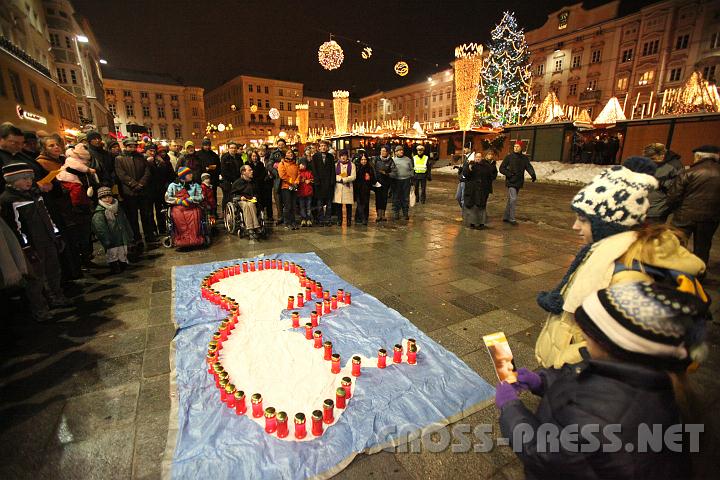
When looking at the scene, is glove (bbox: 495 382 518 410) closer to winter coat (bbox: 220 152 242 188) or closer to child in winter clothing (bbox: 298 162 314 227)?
child in winter clothing (bbox: 298 162 314 227)

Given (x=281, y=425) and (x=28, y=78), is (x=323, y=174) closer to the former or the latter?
(x=281, y=425)

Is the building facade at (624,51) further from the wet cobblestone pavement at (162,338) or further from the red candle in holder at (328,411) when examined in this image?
the red candle in holder at (328,411)

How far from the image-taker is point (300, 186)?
8.93 meters

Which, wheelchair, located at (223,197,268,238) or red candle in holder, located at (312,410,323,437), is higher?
wheelchair, located at (223,197,268,238)

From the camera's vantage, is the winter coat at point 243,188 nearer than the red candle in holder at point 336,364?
No

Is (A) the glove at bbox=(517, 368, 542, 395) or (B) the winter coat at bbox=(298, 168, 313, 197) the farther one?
(B) the winter coat at bbox=(298, 168, 313, 197)

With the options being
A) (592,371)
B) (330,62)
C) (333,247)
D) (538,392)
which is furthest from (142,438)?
(330,62)

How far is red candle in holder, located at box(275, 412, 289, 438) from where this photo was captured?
96.9 inches

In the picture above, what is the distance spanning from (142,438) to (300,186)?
703cm

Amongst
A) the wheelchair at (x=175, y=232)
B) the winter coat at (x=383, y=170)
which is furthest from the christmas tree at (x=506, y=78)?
the wheelchair at (x=175, y=232)

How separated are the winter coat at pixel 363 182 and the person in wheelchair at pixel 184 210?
4.05 metres

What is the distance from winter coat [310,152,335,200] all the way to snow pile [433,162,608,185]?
1698cm

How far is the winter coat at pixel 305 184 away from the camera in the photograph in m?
8.83

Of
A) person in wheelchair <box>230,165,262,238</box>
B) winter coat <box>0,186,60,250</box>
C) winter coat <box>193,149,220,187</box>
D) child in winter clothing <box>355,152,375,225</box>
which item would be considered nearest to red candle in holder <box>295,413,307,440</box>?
winter coat <box>0,186,60,250</box>
